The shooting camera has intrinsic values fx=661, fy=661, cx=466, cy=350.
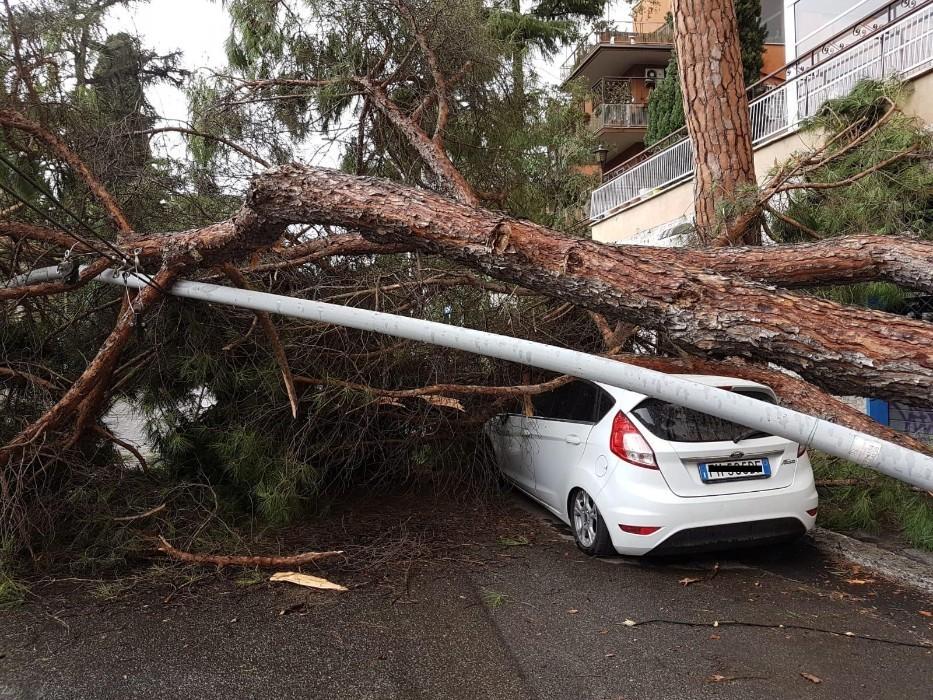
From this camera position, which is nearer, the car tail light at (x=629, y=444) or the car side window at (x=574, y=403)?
the car tail light at (x=629, y=444)

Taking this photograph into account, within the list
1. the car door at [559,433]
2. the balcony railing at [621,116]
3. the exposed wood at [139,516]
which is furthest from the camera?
the balcony railing at [621,116]

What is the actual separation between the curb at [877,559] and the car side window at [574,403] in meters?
1.96

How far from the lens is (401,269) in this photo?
5.85 m

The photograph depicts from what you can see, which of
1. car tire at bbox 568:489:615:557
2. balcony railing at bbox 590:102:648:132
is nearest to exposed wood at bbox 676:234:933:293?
car tire at bbox 568:489:615:557

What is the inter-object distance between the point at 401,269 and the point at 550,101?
12.4 feet

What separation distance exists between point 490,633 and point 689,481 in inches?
64.2

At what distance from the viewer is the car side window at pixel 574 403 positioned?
483 centimetres

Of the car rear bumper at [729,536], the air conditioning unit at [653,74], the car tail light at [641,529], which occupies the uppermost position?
the air conditioning unit at [653,74]

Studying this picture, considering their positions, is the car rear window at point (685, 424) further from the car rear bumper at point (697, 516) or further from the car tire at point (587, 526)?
the car tire at point (587, 526)

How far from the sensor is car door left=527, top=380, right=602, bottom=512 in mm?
4973

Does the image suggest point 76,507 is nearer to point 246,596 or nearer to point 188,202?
point 246,596

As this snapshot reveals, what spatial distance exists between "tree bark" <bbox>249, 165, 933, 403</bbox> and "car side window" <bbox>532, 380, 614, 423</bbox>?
1.37m

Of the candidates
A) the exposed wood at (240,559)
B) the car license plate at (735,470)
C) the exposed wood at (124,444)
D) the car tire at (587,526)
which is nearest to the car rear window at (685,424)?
the car license plate at (735,470)

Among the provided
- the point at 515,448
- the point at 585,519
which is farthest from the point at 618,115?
the point at 585,519
